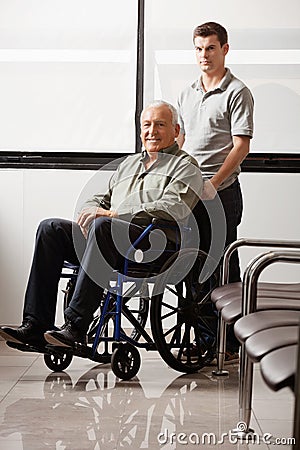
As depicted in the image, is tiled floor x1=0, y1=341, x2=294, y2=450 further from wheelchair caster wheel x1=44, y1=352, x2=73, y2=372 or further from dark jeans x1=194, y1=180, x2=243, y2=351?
dark jeans x1=194, y1=180, x2=243, y2=351

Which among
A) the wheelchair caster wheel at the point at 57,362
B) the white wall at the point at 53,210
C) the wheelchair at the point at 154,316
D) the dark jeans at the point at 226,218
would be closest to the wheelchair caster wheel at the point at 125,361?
the wheelchair at the point at 154,316

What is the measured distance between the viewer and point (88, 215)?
383 cm

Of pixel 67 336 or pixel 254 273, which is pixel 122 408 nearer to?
pixel 67 336

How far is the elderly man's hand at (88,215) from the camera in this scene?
3818 mm

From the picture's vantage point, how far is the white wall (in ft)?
16.6

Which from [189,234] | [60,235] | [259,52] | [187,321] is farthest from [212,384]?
[259,52]

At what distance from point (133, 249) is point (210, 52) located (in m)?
1.06

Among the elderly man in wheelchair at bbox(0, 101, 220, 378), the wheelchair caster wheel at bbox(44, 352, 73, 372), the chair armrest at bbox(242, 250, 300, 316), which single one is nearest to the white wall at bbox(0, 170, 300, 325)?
the elderly man in wheelchair at bbox(0, 101, 220, 378)

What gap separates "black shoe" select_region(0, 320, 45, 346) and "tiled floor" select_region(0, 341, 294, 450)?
17 cm

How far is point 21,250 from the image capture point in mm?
5090

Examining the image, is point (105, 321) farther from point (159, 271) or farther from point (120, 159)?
point (120, 159)

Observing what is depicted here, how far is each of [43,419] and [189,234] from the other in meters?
1.15

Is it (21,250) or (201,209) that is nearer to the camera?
(201,209)

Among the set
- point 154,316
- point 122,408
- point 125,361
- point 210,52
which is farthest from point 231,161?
point 122,408
